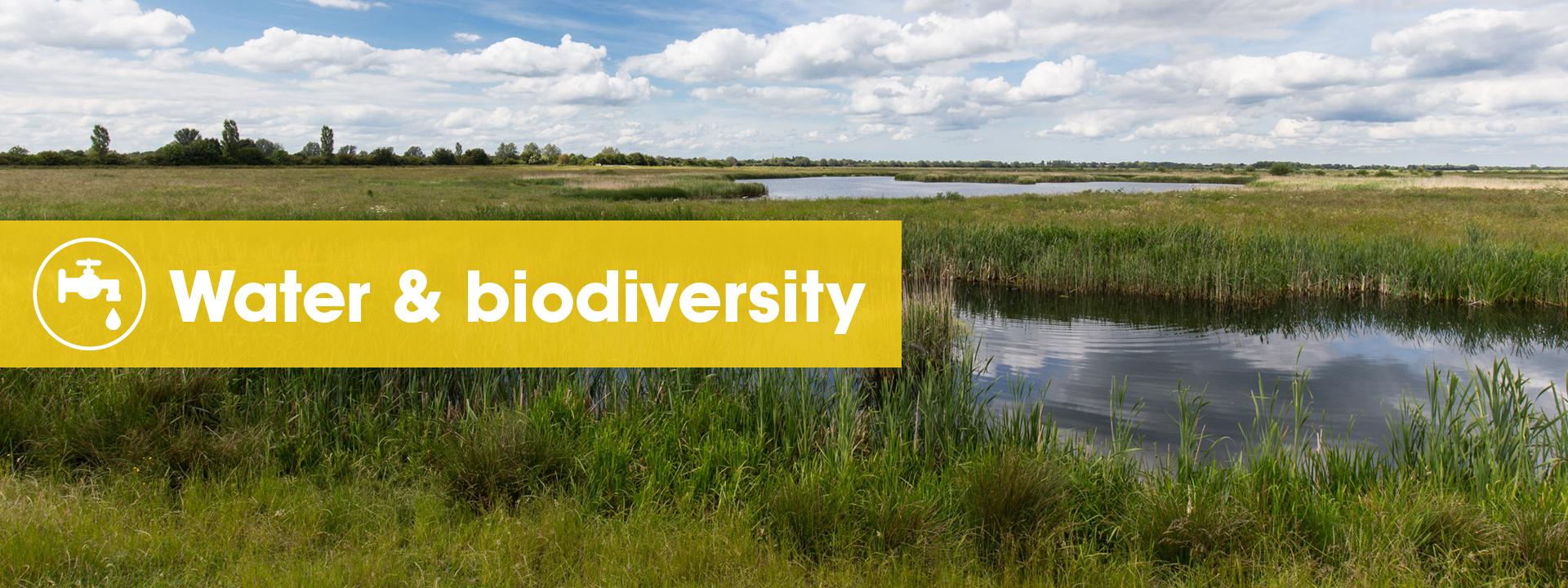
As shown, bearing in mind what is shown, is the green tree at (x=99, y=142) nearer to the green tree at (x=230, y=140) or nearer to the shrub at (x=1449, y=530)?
the green tree at (x=230, y=140)

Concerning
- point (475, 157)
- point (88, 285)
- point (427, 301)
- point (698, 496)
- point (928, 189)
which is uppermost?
point (475, 157)

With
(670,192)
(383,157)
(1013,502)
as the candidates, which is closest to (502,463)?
(1013,502)

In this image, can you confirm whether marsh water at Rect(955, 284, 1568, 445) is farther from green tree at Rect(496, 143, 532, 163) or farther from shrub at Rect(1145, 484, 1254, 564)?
green tree at Rect(496, 143, 532, 163)

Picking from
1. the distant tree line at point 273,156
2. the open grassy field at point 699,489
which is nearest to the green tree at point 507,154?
the distant tree line at point 273,156

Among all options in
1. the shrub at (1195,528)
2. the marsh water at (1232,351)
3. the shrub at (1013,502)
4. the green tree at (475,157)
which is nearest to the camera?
the shrub at (1195,528)

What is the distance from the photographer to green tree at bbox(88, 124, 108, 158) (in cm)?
9966

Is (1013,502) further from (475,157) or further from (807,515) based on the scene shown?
(475,157)

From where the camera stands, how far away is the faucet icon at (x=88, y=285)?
9273 millimetres

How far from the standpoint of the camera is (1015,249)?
19.3 meters

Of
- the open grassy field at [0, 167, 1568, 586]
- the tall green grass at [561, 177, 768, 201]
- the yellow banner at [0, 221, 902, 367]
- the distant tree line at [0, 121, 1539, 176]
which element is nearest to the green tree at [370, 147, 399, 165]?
the distant tree line at [0, 121, 1539, 176]

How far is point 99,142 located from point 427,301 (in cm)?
14278

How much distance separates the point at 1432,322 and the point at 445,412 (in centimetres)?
1628

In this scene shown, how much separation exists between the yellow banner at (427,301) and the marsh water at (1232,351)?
6.95 ft

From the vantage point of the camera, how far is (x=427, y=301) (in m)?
9.81
